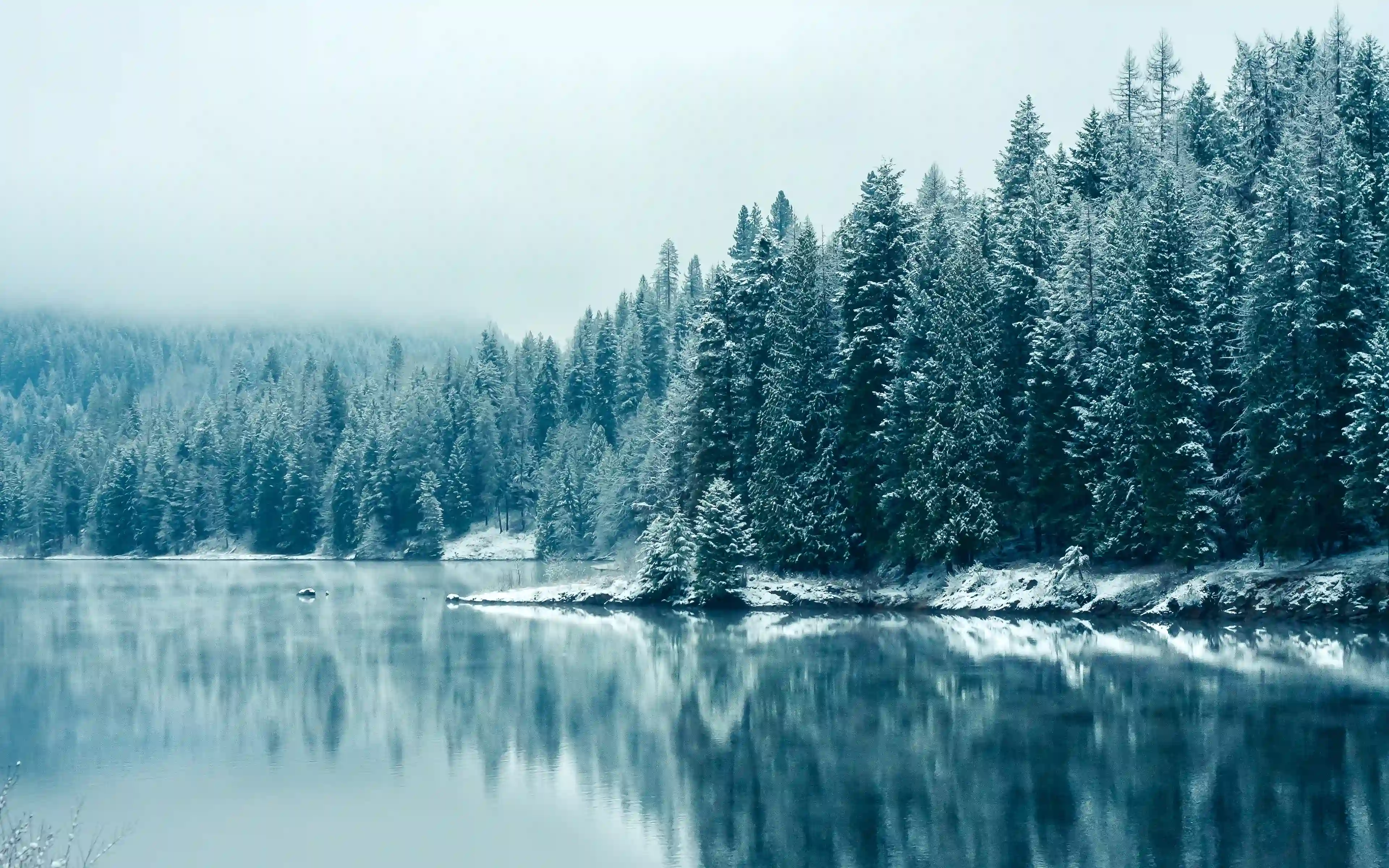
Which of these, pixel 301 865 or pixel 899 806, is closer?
pixel 301 865

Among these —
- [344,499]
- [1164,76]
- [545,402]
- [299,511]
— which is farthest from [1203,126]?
[299,511]

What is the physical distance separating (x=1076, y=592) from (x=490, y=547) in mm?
83210

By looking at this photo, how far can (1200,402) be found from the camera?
175 ft

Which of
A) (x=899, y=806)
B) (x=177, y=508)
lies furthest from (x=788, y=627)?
(x=177, y=508)

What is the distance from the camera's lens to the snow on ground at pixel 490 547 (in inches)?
4988

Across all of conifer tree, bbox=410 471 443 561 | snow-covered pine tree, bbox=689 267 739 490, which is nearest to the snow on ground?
conifer tree, bbox=410 471 443 561

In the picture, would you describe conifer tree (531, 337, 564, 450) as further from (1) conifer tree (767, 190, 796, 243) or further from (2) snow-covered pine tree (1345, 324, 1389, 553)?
(2) snow-covered pine tree (1345, 324, 1389, 553)

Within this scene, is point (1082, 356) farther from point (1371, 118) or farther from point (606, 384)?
A: point (606, 384)

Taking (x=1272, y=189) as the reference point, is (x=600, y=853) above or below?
below

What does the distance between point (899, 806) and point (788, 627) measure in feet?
102

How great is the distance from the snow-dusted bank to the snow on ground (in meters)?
55.0

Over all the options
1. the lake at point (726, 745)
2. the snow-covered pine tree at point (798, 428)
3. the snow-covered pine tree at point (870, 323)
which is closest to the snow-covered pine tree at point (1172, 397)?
the lake at point (726, 745)

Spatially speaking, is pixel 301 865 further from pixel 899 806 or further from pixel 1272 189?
pixel 1272 189

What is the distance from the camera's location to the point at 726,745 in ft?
95.8
